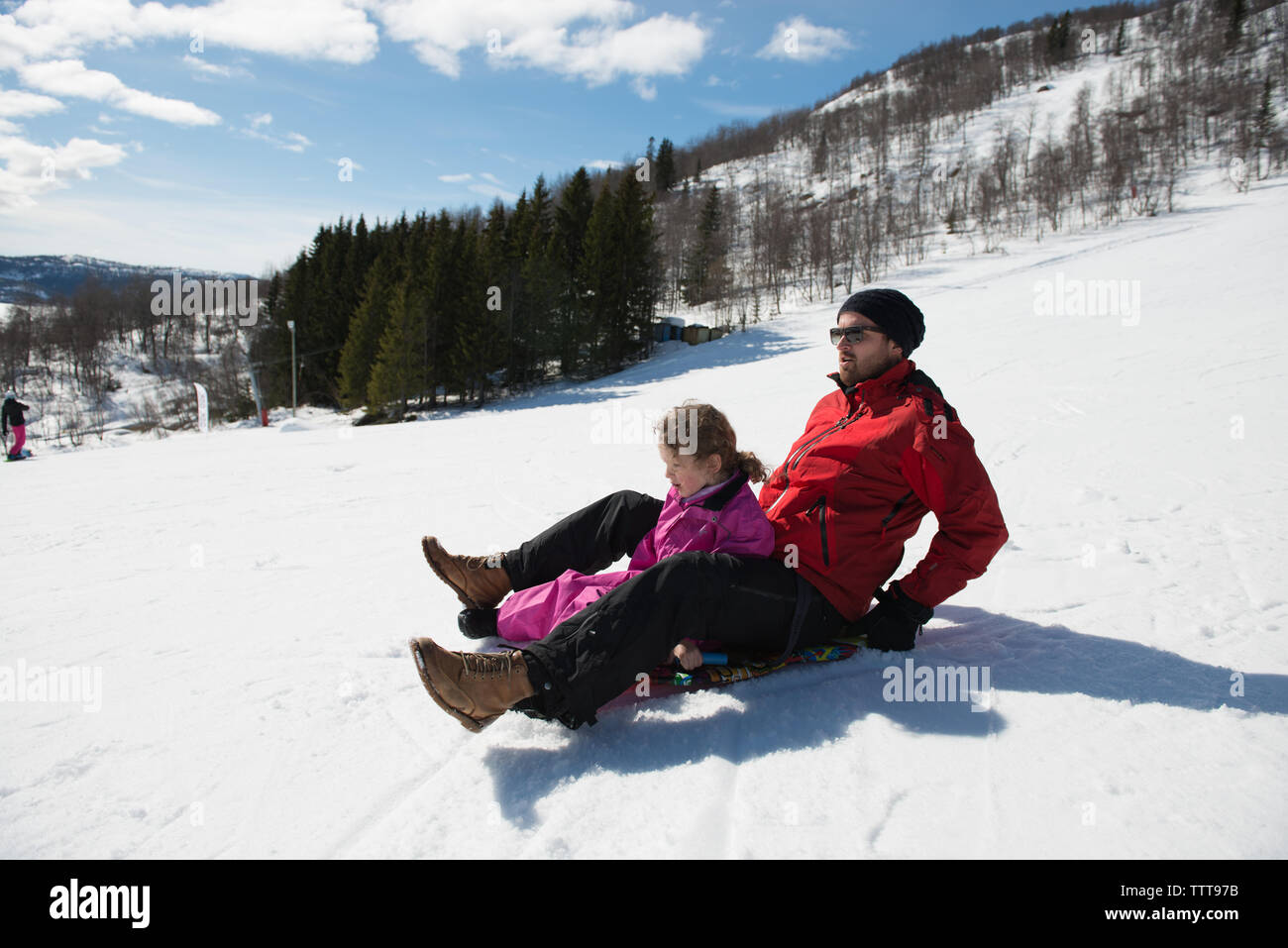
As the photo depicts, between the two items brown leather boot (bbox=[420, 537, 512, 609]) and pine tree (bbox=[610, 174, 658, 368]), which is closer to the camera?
brown leather boot (bbox=[420, 537, 512, 609])

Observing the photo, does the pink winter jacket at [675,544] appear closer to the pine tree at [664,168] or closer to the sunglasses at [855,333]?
the sunglasses at [855,333]

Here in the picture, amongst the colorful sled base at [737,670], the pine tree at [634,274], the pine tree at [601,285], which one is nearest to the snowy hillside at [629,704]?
the colorful sled base at [737,670]

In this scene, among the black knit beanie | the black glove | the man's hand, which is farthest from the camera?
the black knit beanie

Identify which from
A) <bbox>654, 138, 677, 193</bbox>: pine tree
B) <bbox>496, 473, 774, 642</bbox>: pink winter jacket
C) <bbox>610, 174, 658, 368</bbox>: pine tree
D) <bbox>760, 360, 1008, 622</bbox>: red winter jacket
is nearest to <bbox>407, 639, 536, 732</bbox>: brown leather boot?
<bbox>496, 473, 774, 642</bbox>: pink winter jacket

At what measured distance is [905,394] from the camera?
2627 millimetres

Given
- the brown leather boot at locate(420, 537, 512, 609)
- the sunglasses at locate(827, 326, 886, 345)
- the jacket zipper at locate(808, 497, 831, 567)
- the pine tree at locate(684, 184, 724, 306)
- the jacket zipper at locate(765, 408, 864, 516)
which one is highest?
the pine tree at locate(684, 184, 724, 306)

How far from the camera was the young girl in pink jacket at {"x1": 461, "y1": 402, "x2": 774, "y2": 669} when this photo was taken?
250cm

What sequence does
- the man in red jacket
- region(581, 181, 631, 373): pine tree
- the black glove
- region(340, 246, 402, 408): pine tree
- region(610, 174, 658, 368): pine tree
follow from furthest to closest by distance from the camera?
1. region(340, 246, 402, 408): pine tree
2. region(610, 174, 658, 368): pine tree
3. region(581, 181, 631, 373): pine tree
4. the black glove
5. the man in red jacket

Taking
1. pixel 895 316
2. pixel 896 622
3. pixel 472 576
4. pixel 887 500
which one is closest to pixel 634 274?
pixel 895 316

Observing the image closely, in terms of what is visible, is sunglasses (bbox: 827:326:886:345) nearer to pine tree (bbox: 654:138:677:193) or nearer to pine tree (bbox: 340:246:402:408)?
pine tree (bbox: 340:246:402:408)

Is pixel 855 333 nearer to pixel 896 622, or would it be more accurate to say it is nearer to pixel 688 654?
pixel 896 622

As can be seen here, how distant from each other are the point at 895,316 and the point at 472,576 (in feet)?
6.97
